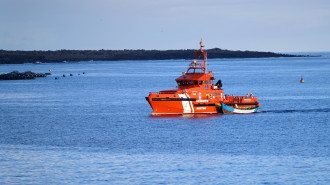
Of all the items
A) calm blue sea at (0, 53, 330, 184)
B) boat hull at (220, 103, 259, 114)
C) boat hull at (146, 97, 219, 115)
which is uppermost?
boat hull at (146, 97, 219, 115)

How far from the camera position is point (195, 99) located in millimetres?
64688

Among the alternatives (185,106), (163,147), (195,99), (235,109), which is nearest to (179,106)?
(185,106)

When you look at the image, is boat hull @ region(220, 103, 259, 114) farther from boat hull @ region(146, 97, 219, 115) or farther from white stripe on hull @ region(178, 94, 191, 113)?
white stripe on hull @ region(178, 94, 191, 113)

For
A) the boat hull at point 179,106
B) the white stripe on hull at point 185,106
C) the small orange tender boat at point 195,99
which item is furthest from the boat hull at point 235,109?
the white stripe on hull at point 185,106

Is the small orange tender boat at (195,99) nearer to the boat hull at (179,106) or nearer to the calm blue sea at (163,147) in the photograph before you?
the boat hull at (179,106)

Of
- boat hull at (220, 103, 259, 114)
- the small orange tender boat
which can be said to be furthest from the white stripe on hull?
boat hull at (220, 103, 259, 114)

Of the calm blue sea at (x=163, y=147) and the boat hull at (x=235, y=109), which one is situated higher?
the boat hull at (x=235, y=109)

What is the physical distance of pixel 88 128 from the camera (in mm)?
59969

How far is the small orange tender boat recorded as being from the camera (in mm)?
63906

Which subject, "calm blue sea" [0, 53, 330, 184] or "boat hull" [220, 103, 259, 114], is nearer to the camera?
"calm blue sea" [0, 53, 330, 184]

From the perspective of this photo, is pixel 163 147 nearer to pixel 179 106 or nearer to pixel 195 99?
pixel 179 106

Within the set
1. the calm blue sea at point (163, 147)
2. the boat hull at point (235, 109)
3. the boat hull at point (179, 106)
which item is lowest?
the calm blue sea at point (163, 147)

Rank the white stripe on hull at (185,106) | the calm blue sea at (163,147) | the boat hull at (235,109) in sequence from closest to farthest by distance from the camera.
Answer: the calm blue sea at (163,147), the white stripe on hull at (185,106), the boat hull at (235,109)

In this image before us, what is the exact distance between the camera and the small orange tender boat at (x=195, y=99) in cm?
6391
